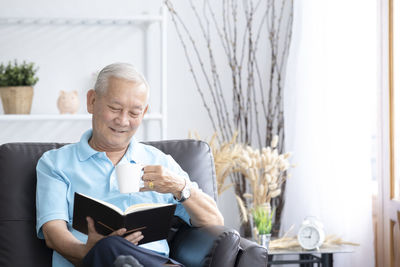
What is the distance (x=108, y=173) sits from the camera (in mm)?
2234

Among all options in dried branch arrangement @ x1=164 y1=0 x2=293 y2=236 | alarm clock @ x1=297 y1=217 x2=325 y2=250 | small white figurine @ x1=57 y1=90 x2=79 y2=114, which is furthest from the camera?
dried branch arrangement @ x1=164 y1=0 x2=293 y2=236

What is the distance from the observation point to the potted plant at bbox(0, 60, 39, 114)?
310cm

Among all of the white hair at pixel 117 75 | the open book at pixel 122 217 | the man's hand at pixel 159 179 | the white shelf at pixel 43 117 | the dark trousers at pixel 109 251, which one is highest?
the white hair at pixel 117 75

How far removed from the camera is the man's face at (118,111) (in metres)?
2.18

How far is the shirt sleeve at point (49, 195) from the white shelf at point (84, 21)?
1.29 meters

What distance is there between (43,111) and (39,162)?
4.10 feet

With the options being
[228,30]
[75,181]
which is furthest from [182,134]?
[75,181]

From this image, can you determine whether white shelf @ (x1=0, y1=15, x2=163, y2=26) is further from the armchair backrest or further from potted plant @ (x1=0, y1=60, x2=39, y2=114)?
the armchair backrest

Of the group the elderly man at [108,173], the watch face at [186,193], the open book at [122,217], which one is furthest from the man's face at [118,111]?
the open book at [122,217]

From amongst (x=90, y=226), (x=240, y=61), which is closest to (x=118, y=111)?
(x=90, y=226)

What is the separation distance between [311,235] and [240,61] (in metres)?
1.24

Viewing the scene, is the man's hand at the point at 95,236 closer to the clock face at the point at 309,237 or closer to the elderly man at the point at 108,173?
the elderly man at the point at 108,173

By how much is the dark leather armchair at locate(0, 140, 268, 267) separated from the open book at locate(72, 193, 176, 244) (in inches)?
7.8

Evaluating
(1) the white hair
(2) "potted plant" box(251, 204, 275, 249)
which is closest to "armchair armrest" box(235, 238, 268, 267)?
(1) the white hair
